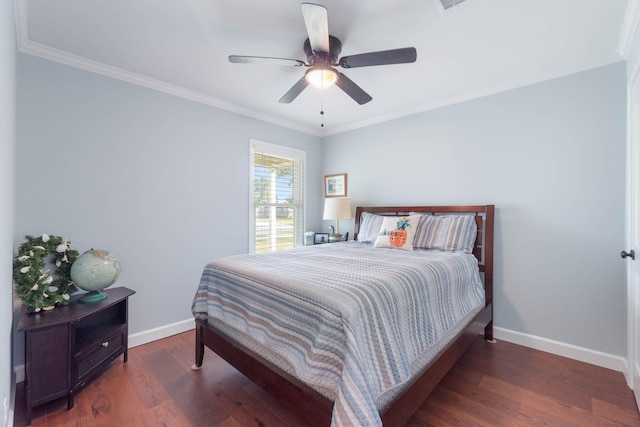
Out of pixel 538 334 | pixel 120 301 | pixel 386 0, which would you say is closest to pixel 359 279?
pixel 386 0

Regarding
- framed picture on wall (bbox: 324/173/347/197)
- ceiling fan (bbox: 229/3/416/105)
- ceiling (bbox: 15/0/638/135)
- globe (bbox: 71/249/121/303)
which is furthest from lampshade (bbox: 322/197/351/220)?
globe (bbox: 71/249/121/303)

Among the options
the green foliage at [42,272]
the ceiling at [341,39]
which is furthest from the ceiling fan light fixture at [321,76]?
the green foliage at [42,272]

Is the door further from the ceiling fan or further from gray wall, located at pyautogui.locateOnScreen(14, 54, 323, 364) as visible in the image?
gray wall, located at pyautogui.locateOnScreen(14, 54, 323, 364)

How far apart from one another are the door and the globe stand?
369cm

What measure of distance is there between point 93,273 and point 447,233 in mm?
2999

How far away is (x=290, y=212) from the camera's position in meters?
4.04

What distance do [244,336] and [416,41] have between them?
2378 mm

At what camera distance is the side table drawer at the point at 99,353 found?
6.07ft

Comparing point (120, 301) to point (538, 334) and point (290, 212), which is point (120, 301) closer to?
point (290, 212)

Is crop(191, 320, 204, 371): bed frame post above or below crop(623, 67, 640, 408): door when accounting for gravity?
below

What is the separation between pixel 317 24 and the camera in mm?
1584

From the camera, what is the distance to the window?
3.58 m

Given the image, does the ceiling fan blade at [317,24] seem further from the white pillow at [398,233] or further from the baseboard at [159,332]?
the baseboard at [159,332]

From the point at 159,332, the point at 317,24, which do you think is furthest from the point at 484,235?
the point at 159,332
